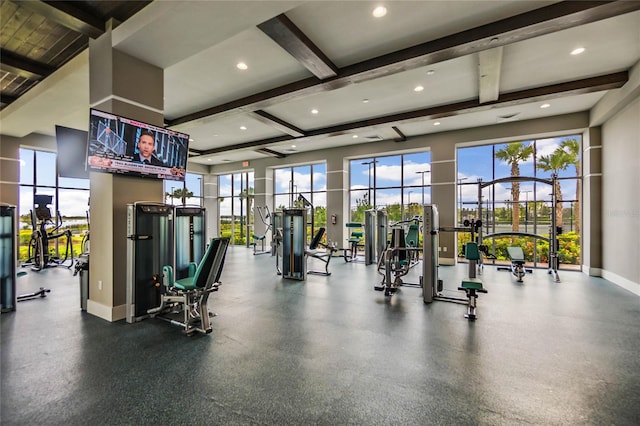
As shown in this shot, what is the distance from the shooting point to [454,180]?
8672mm

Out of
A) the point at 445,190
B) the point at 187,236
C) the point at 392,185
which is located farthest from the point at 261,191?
the point at 187,236

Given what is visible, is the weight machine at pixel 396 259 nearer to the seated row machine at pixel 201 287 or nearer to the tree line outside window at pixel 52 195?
the seated row machine at pixel 201 287

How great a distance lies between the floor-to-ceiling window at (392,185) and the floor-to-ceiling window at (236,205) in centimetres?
528

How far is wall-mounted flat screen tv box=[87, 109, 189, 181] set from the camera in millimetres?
3535

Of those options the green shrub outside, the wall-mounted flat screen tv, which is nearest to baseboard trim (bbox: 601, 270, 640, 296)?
the green shrub outside

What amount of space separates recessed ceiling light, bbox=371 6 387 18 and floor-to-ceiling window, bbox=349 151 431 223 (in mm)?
6243

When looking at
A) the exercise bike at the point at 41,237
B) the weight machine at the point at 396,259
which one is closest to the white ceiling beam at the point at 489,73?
the weight machine at the point at 396,259

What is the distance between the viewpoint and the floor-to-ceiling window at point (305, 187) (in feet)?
38.3

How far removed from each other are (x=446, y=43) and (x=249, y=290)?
5326mm

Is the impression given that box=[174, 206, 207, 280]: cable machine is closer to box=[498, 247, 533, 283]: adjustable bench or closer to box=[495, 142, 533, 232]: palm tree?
box=[498, 247, 533, 283]: adjustable bench

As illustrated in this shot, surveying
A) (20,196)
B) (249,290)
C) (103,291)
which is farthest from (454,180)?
(20,196)

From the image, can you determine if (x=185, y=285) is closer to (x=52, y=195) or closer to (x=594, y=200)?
(x=594, y=200)

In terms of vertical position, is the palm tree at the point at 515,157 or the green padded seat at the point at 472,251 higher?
the palm tree at the point at 515,157

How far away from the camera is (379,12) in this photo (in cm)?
368
